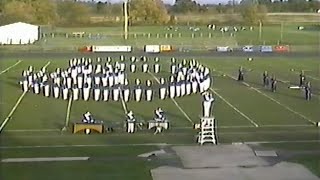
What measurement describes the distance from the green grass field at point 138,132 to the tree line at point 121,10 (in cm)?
4261

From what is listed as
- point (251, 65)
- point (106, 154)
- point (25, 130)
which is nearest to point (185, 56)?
point (251, 65)

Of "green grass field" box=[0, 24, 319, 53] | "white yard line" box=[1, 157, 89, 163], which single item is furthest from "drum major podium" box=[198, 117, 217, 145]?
"green grass field" box=[0, 24, 319, 53]

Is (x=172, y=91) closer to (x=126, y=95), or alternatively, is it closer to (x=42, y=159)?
(x=126, y=95)

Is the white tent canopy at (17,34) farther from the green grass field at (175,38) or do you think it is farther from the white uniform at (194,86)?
the white uniform at (194,86)

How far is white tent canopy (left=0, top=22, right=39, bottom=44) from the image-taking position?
60.4m

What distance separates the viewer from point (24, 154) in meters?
17.8

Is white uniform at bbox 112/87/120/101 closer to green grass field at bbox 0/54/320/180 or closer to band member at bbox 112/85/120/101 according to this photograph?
band member at bbox 112/85/120/101

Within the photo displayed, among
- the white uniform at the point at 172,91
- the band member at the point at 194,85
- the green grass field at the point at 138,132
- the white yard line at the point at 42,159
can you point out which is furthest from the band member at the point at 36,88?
the white yard line at the point at 42,159

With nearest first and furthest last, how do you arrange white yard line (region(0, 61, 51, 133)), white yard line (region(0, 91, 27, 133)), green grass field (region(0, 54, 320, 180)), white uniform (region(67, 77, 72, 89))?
green grass field (region(0, 54, 320, 180))
white yard line (region(0, 61, 51, 133))
white yard line (region(0, 91, 27, 133))
white uniform (region(67, 77, 72, 89))

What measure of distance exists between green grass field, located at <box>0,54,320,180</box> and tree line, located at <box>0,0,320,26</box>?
42.6 meters

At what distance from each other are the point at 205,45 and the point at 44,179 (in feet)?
160

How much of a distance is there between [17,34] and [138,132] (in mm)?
42196

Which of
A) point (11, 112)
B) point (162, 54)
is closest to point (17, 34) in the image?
point (162, 54)

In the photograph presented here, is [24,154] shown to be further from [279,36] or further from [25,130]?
[279,36]
